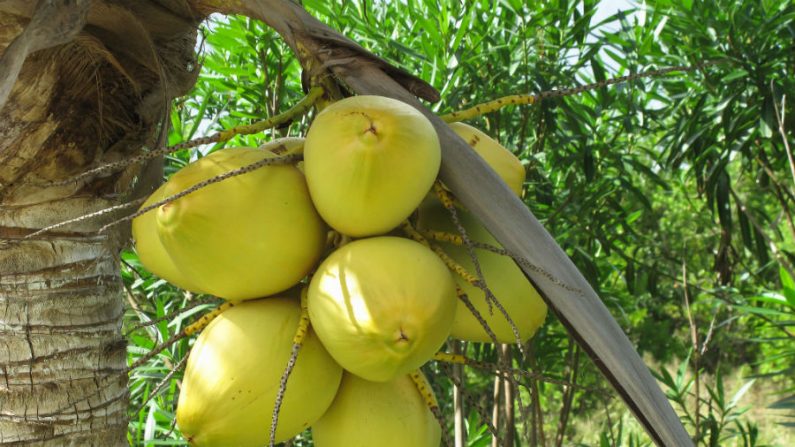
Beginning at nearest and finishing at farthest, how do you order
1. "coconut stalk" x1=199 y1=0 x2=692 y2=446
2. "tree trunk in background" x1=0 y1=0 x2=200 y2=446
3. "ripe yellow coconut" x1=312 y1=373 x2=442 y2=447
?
"coconut stalk" x1=199 y1=0 x2=692 y2=446
"ripe yellow coconut" x1=312 y1=373 x2=442 y2=447
"tree trunk in background" x1=0 y1=0 x2=200 y2=446

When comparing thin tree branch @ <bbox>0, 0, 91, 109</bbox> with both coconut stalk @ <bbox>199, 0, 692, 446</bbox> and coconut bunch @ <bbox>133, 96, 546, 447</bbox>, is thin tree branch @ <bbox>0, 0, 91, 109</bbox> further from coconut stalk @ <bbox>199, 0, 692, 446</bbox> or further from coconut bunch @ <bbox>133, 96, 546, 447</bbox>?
coconut stalk @ <bbox>199, 0, 692, 446</bbox>

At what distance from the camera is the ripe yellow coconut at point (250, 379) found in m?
0.83

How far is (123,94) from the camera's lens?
114 centimetres

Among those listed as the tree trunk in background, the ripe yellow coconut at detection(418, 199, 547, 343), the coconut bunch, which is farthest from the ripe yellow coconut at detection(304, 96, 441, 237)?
the tree trunk in background

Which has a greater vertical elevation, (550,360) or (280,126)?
(280,126)

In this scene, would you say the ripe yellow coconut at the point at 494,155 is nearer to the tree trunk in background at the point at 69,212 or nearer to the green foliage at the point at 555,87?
the tree trunk in background at the point at 69,212

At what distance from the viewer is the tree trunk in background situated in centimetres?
103

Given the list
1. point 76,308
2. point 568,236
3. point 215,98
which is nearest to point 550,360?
point 568,236

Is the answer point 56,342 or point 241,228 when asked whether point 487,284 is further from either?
point 56,342

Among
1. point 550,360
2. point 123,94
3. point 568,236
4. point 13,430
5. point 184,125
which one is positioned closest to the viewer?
point 13,430

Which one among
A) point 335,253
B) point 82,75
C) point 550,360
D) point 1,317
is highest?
point 82,75

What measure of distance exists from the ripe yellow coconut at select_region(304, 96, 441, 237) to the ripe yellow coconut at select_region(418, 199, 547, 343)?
0.12m

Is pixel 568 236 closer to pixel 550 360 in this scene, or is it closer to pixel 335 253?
pixel 550 360

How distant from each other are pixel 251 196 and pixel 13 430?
48 centimetres
